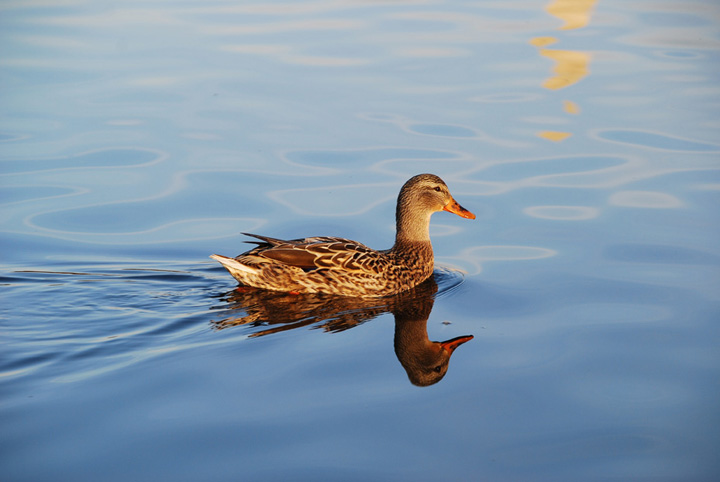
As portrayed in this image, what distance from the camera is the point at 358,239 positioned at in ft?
34.3

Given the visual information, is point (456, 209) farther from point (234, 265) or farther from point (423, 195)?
point (234, 265)

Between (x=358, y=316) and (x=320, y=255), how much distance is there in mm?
997

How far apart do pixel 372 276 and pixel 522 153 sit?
4342mm

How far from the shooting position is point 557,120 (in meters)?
13.8

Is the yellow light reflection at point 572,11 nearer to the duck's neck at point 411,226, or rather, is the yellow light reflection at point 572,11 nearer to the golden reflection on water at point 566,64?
the golden reflection on water at point 566,64

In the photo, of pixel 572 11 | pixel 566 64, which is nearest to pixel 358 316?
pixel 566 64

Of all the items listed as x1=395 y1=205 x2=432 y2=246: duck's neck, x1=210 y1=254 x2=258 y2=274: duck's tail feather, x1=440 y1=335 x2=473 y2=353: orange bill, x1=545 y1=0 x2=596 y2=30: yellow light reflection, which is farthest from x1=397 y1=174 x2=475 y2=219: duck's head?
x1=545 y1=0 x2=596 y2=30: yellow light reflection

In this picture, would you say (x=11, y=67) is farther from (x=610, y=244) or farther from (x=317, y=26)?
(x=610, y=244)

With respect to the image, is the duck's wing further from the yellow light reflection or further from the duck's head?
the yellow light reflection

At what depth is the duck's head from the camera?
32.1ft

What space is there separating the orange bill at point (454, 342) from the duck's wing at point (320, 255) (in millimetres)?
1638

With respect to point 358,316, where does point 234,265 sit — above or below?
above

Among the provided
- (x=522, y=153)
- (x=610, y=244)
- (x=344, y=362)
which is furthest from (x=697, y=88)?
(x=344, y=362)

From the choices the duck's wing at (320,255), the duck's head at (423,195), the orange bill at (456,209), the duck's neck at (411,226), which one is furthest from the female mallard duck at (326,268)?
the orange bill at (456,209)
